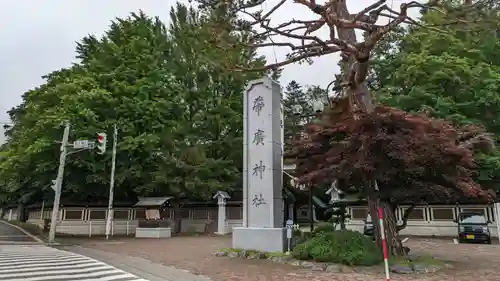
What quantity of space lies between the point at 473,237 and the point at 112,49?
972 inches

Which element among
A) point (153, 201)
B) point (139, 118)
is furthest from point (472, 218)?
point (139, 118)

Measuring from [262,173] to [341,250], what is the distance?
408 centimetres

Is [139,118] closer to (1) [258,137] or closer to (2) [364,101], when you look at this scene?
(1) [258,137]

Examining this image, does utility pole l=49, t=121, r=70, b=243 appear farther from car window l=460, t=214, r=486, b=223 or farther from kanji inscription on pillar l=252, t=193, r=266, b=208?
car window l=460, t=214, r=486, b=223

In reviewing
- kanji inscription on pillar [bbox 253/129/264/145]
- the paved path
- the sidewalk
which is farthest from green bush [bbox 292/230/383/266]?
the paved path

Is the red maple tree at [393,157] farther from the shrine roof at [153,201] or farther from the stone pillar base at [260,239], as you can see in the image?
the shrine roof at [153,201]

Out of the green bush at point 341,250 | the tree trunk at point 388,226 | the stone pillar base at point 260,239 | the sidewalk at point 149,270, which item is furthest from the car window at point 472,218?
the sidewalk at point 149,270

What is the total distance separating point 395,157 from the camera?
9914 millimetres

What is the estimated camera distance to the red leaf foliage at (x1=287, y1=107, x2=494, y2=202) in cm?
1017

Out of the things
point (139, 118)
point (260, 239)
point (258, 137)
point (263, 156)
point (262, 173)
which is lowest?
point (260, 239)

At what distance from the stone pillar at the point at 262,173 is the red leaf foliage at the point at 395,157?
6.66 ft

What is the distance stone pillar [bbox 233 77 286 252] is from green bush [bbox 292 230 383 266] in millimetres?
1456

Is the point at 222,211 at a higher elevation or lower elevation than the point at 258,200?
lower

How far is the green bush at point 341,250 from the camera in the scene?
34.6ft
